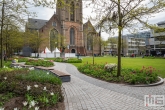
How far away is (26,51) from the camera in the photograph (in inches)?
2270

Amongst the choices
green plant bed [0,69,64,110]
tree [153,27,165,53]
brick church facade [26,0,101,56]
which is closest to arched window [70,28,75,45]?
brick church facade [26,0,101,56]

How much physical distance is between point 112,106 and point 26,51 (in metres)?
58.1

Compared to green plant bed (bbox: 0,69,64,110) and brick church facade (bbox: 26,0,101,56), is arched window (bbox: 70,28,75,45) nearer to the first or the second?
brick church facade (bbox: 26,0,101,56)

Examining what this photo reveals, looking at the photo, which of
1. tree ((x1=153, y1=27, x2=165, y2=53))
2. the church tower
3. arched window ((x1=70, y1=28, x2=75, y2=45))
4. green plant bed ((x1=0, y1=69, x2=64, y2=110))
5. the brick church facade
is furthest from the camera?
arched window ((x1=70, y1=28, x2=75, y2=45))

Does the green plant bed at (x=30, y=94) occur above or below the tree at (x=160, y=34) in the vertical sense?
below

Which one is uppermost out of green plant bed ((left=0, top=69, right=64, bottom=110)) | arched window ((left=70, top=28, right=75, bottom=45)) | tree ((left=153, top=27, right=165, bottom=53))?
arched window ((left=70, top=28, right=75, bottom=45))

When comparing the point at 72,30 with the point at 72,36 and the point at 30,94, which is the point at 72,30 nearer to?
the point at 72,36

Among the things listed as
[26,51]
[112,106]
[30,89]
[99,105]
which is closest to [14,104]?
[30,89]

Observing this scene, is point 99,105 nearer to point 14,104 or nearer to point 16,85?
point 14,104

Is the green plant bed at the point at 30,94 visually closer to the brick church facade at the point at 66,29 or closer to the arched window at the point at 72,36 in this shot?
the brick church facade at the point at 66,29

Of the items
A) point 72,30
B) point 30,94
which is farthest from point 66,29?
point 30,94

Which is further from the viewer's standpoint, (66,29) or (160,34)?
(66,29)

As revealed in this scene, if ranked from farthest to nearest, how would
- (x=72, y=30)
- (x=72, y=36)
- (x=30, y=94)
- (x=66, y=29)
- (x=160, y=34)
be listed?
1. (x=72, y=30)
2. (x=72, y=36)
3. (x=66, y=29)
4. (x=160, y=34)
5. (x=30, y=94)

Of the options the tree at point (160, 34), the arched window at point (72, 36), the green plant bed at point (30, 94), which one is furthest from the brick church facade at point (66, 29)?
the green plant bed at point (30, 94)
